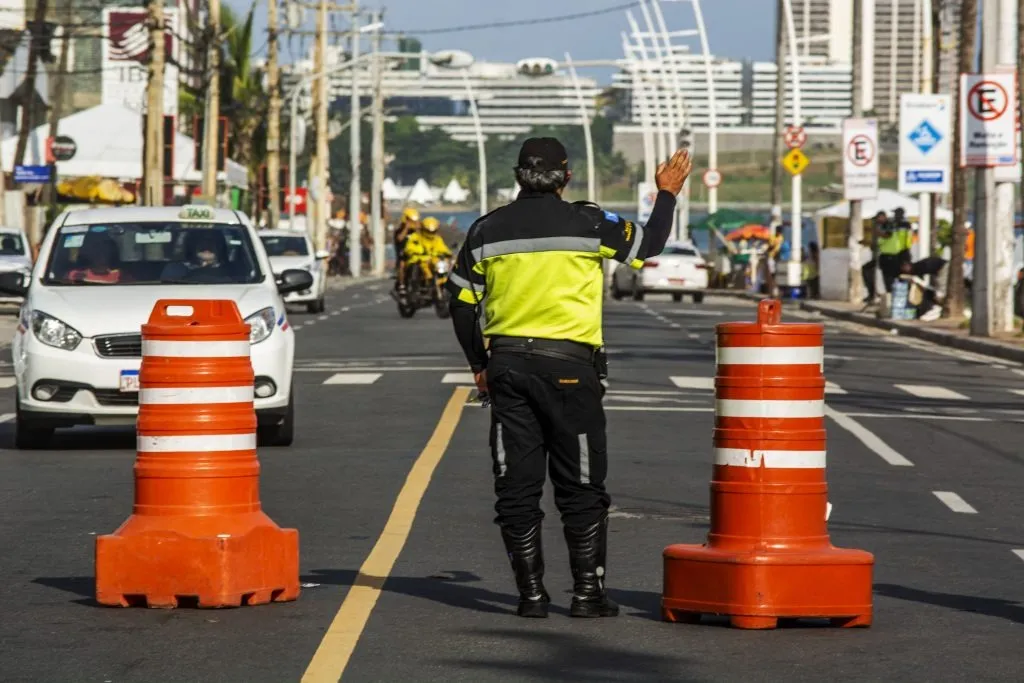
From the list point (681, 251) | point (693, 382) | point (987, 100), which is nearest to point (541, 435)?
point (693, 382)

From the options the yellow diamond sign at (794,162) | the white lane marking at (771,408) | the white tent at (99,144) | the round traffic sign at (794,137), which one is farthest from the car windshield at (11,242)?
the white lane marking at (771,408)

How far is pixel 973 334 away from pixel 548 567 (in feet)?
81.7

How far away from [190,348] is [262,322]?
6.72 meters

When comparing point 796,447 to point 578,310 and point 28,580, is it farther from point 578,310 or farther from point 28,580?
point 28,580

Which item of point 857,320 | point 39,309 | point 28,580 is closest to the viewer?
point 28,580

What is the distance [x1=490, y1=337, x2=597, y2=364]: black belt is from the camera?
875cm

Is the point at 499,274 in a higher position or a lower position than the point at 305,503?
higher

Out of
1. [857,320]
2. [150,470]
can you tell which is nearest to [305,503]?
[150,470]

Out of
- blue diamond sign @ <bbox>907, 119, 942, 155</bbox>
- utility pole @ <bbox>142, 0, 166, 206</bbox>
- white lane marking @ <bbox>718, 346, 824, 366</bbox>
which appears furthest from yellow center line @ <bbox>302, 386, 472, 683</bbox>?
utility pole @ <bbox>142, 0, 166, 206</bbox>

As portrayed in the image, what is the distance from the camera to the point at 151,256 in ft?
55.2

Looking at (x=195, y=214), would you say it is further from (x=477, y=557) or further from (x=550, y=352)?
(x=550, y=352)

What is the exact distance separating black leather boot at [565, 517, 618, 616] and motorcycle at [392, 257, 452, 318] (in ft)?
105

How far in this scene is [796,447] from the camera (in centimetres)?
870

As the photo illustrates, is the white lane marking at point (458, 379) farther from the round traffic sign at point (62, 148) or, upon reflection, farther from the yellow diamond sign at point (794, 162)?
the round traffic sign at point (62, 148)
